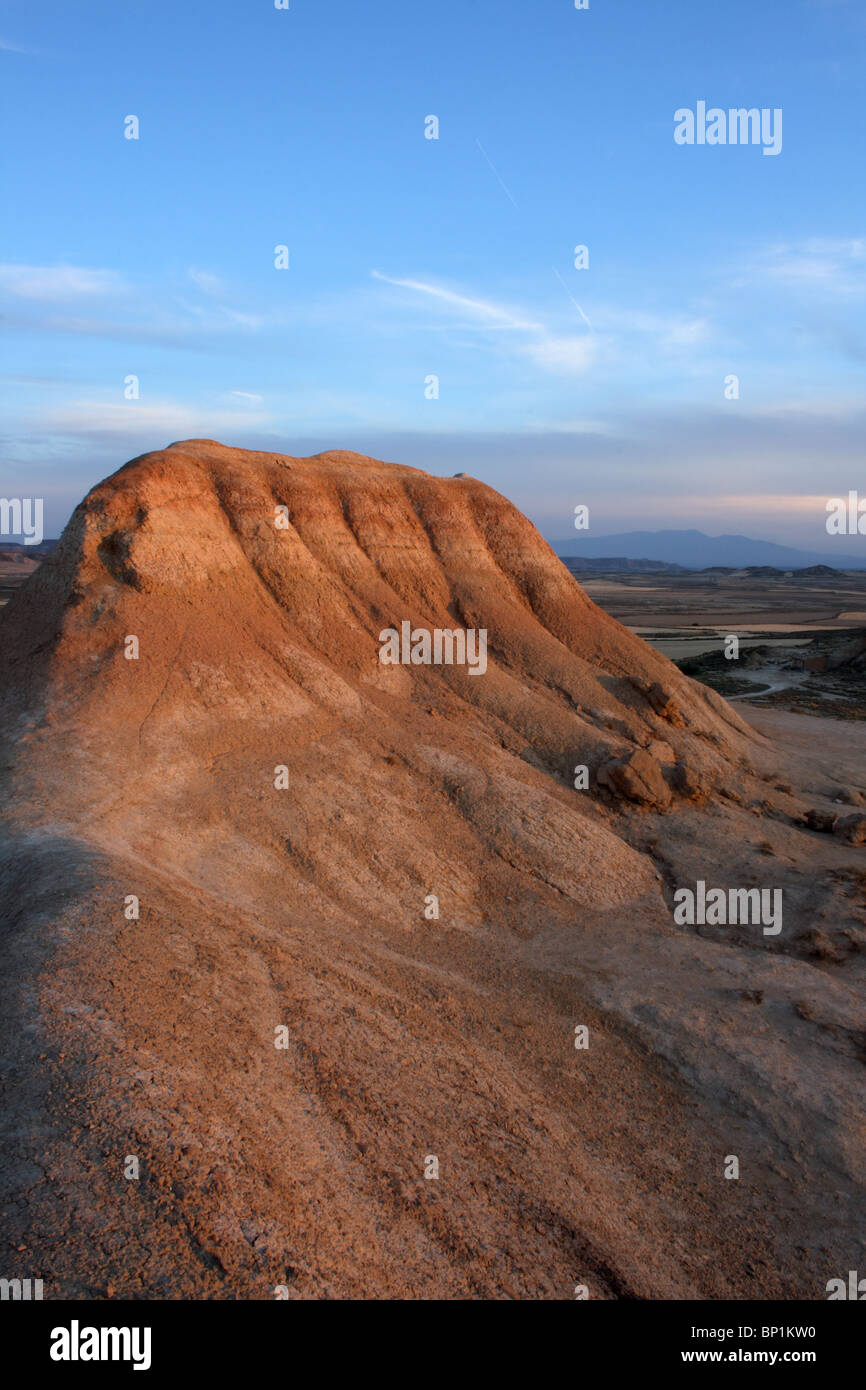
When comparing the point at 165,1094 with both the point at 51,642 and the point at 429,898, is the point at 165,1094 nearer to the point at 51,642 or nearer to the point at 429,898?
the point at 429,898

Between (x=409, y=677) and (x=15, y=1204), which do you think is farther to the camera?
(x=409, y=677)

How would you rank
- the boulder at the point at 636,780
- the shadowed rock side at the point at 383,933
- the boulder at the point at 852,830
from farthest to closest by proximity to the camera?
the boulder at the point at 852,830
the boulder at the point at 636,780
the shadowed rock side at the point at 383,933

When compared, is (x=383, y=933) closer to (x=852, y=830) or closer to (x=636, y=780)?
(x=636, y=780)

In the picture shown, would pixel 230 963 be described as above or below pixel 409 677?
below

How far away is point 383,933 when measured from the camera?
12.6 m

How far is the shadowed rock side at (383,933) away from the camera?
657cm

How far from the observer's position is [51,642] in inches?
625

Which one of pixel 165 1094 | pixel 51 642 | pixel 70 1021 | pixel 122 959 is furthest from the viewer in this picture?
pixel 51 642

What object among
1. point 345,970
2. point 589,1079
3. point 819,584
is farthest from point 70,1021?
point 819,584

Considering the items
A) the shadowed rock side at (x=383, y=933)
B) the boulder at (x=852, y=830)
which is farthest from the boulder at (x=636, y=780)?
the boulder at (x=852, y=830)

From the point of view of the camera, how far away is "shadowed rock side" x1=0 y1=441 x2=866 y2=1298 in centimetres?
657

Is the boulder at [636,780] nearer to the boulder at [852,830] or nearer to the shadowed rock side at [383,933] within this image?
the shadowed rock side at [383,933]

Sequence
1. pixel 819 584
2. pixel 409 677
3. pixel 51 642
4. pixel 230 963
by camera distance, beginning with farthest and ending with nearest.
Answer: pixel 819 584, pixel 409 677, pixel 51 642, pixel 230 963
